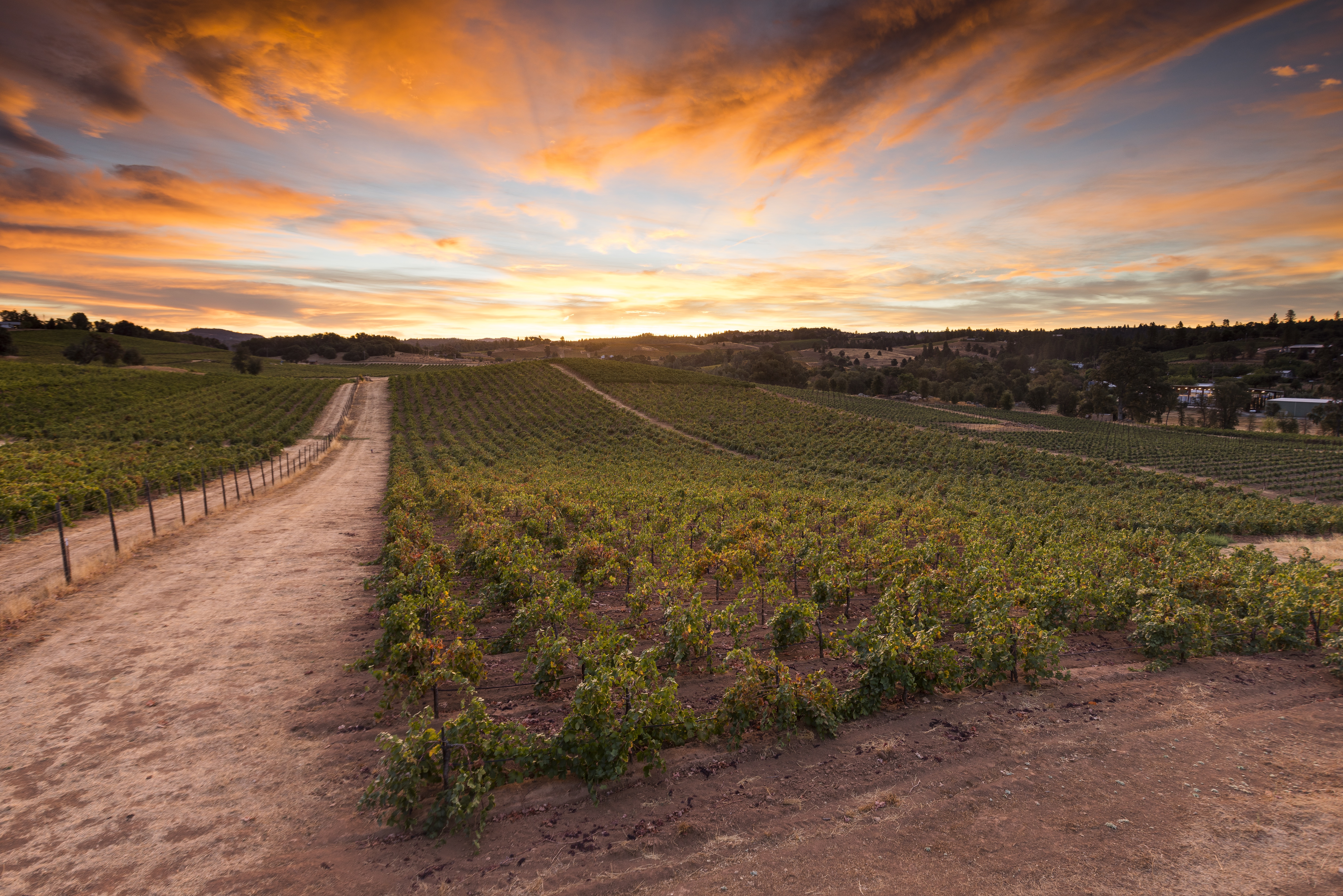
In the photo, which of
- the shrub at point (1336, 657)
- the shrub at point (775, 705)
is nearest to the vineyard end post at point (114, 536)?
the shrub at point (775, 705)

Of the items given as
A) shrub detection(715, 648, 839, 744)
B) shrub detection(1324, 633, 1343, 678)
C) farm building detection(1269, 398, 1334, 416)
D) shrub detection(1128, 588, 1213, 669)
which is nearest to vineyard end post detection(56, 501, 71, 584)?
shrub detection(715, 648, 839, 744)

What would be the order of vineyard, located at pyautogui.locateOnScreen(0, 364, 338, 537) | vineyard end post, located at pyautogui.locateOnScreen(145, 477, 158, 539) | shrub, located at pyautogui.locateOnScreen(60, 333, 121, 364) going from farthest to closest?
shrub, located at pyautogui.locateOnScreen(60, 333, 121, 364) < vineyard, located at pyautogui.locateOnScreen(0, 364, 338, 537) < vineyard end post, located at pyautogui.locateOnScreen(145, 477, 158, 539)

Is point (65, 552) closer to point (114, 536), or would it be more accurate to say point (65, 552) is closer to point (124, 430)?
point (114, 536)

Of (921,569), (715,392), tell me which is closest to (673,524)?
(921,569)

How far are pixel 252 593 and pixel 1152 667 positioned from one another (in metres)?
20.9

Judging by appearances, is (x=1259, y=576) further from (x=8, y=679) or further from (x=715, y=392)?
(x=715, y=392)

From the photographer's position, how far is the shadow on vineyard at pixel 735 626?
675cm

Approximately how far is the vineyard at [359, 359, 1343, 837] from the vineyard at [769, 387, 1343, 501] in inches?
844

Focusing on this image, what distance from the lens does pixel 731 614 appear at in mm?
9930

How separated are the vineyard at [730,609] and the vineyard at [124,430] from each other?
12.4m

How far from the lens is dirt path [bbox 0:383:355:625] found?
45.6 feet

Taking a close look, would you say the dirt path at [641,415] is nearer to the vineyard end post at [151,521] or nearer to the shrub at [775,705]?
the vineyard end post at [151,521]

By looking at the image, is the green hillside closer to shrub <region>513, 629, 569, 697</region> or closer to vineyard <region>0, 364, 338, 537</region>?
vineyard <region>0, 364, 338, 537</region>

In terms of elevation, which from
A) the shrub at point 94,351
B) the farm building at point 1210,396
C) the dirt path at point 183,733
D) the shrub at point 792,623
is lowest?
the farm building at point 1210,396
